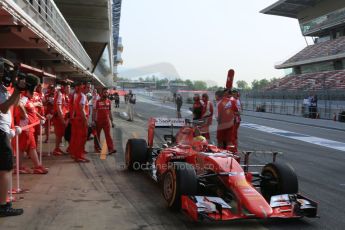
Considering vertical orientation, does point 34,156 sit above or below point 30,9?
below

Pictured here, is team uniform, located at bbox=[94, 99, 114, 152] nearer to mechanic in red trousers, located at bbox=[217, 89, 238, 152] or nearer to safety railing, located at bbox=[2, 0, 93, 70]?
safety railing, located at bbox=[2, 0, 93, 70]

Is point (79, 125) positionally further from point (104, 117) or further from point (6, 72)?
point (6, 72)

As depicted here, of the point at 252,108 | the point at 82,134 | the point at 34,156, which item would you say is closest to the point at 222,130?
the point at 82,134

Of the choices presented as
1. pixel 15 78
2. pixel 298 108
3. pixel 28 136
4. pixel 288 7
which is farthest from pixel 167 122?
pixel 288 7

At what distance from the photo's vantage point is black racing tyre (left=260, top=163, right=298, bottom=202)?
19.1 ft

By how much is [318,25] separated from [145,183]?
5437 centimetres

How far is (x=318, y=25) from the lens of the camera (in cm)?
5647

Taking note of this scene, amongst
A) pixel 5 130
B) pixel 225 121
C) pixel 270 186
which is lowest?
pixel 270 186

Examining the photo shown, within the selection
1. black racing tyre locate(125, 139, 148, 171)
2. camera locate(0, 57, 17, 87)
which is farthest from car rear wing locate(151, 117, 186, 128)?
camera locate(0, 57, 17, 87)

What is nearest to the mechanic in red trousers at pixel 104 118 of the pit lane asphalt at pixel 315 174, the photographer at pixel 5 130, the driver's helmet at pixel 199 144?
the pit lane asphalt at pixel 315 174

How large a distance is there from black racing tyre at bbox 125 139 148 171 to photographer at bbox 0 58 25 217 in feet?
10.2

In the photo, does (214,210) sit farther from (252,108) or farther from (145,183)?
(252,108)

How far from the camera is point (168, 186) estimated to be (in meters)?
5.88

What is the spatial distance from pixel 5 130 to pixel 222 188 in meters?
2.80
